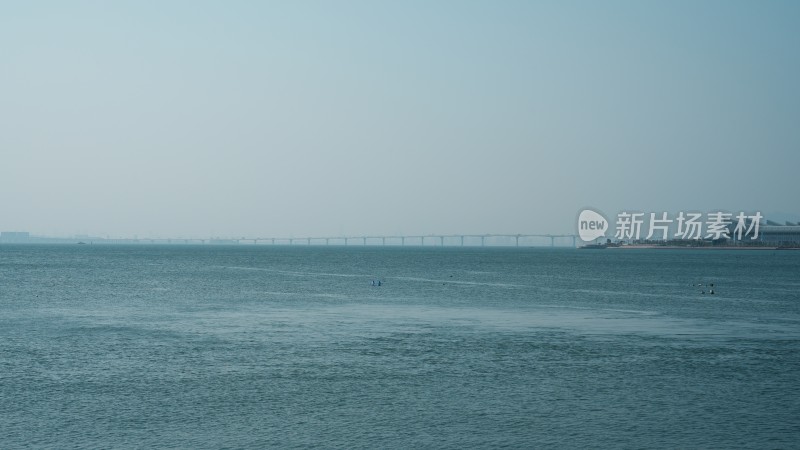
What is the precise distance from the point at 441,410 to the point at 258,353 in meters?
15.5

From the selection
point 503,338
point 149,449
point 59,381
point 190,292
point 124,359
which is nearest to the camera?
point 149,449

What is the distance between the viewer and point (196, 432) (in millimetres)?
26844

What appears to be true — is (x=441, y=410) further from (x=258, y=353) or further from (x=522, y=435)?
(x=258, y=353)

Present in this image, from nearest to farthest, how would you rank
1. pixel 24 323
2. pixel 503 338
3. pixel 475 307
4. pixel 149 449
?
pixel 149 449 → pixel 503 338 → pixel 24 323 → pixel 475 307

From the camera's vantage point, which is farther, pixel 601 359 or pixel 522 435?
pixel 601 359

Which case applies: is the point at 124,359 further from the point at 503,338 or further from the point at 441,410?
the point at 503,338

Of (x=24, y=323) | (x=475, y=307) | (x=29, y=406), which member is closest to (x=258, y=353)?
(x=29, y=406)

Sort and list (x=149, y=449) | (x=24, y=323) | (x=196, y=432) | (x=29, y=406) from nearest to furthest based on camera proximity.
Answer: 1. (x=149, y=449)
2. (x=196, y=432)
3. (x=29, y=406)
4. (x=24, y=323)

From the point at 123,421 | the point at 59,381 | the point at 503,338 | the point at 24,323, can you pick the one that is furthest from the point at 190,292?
the point at 123,421

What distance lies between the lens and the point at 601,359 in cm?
4153

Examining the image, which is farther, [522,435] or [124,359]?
[124,359]

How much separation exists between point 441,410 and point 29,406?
581 inches

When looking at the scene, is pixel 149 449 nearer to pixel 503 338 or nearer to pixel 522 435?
pixel 522 435

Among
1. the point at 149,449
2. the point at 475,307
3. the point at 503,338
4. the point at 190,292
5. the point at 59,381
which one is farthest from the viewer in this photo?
the point at 190,292
